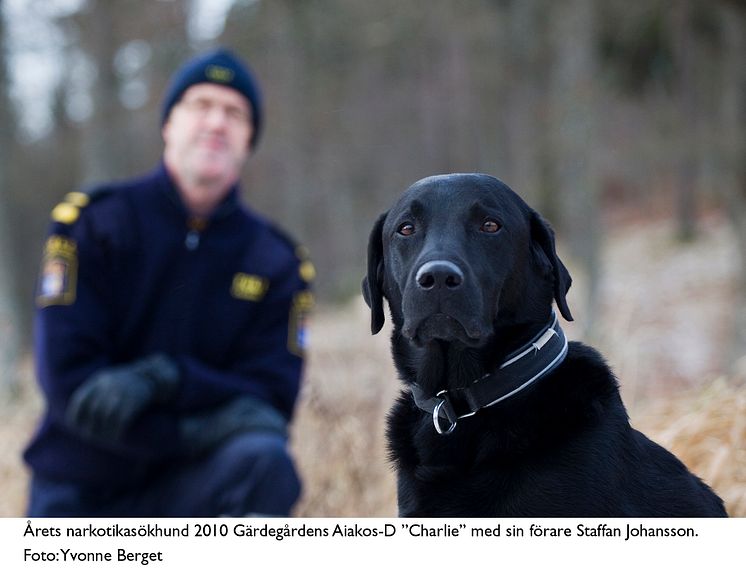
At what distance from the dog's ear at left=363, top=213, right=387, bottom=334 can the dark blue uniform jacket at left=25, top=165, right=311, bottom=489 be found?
1651 millimetres

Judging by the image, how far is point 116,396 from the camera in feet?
10.8

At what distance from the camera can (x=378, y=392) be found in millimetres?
5305

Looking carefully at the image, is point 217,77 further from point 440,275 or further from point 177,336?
point 440,275

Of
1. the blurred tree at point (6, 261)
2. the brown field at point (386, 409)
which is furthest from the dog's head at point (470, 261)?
the blurred tree at point (6, 261)

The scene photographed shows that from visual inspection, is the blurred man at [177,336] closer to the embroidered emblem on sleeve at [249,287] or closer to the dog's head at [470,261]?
the embroidered emblem on sleeve at [249,287]

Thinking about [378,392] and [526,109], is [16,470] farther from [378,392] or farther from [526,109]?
[526,109]

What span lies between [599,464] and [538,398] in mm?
190

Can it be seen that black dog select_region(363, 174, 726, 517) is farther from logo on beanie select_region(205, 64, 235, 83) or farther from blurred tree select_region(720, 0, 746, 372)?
blurred tree select_region(720, 0, 746, 372)

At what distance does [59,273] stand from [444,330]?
2.32 metres

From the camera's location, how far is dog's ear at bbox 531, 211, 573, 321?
5.94 ft

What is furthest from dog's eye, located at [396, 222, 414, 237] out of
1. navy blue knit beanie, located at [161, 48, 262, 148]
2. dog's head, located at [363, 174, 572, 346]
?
navy blue knit beanie, located at [161, 48, 262, 148]

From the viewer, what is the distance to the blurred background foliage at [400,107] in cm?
874

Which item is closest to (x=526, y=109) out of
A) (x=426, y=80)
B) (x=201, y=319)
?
(x=426, y=80)

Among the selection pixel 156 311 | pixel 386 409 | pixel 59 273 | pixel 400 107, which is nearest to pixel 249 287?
pixel 156 311
